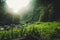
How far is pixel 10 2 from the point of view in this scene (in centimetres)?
421

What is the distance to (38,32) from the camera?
4.02m

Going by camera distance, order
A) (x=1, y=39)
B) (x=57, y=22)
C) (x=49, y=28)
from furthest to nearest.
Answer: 1. (x=57, y=22)
2. (x=49, y=28)
3. (x=1, y=39)

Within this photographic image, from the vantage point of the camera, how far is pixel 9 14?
422cm

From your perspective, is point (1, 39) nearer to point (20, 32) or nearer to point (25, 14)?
point (20, 32)

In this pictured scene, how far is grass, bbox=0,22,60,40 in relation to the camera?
3.87 meters

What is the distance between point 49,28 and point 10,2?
105cm

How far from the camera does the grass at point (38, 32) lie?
387 cm

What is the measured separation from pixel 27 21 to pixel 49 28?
543 mm

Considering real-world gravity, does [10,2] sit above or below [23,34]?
above

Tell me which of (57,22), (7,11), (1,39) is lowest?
(1,39)

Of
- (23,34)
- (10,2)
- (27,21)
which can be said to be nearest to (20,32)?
(23,34)

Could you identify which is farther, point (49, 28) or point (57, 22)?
point (57, 22)

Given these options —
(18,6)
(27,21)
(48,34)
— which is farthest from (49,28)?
(18,6)

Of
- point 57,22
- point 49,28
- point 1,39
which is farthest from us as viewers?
point 57,22
